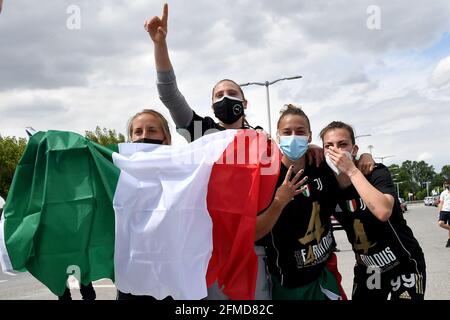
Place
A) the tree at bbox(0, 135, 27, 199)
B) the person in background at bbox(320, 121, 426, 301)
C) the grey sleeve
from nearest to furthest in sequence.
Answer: the person in background at bbox(320, 121, 426, 301) → the grey sleeve → the tree at bbox(0, 135, 27, 199)

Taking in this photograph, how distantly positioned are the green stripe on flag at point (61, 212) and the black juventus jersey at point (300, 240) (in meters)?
1.03

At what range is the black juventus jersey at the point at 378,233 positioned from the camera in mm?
3121

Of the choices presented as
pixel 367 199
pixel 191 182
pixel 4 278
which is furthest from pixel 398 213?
pixel 4 278

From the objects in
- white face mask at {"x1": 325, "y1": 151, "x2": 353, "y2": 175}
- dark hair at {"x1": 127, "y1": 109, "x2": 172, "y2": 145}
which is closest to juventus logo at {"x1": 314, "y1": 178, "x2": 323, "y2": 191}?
white face mask at {"x1": 325, "y1": 151, "x2": 353, "y2": 175}

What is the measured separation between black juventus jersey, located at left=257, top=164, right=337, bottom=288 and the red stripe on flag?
20cm

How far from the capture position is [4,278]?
944 centimetres

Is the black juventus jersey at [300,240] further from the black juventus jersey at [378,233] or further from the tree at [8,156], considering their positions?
the tree at [8,156]

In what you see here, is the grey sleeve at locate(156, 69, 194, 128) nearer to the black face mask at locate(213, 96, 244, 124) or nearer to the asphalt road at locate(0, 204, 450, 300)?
the black face mask at locate(213, 96, 244, 124)

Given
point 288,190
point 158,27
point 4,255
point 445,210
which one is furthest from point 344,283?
point 445,210

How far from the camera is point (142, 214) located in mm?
2824

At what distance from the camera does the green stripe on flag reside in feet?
9.09
